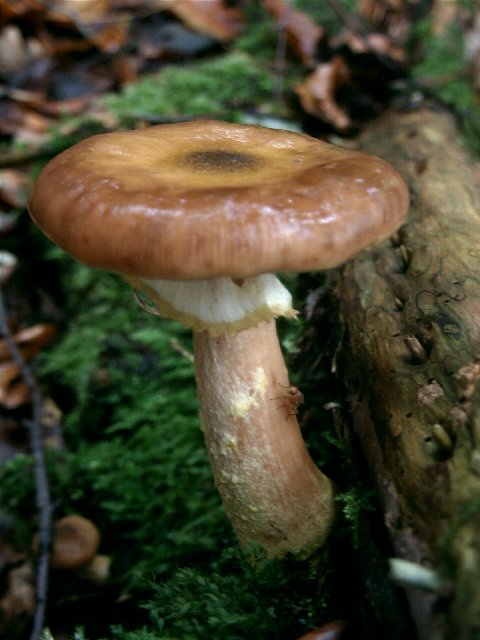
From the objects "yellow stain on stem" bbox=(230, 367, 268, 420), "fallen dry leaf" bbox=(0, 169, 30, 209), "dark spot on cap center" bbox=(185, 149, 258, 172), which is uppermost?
"dark spot on cap center" bbox=(185, 149, 258, 172)

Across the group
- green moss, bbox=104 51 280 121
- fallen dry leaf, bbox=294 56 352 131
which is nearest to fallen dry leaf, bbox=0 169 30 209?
green moss, bbox=104 51 280 121

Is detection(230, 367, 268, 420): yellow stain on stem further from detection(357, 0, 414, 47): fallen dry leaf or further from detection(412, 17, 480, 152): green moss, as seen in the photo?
detection(357, 0, 414, 47): fallen dry leaf

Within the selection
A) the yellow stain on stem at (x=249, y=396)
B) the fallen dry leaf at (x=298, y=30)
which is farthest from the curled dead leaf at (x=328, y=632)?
the fallen dry leaf at (x=298, y=30)

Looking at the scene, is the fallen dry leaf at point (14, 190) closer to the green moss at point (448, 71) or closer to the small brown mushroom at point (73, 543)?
the small brown mushroom at point (73, 543)

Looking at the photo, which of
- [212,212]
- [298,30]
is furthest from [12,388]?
[298,30]

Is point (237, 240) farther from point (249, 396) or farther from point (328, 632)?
point (328, 632)

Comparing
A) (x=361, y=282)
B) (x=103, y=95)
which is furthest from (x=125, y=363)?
(x=103, y=95)
